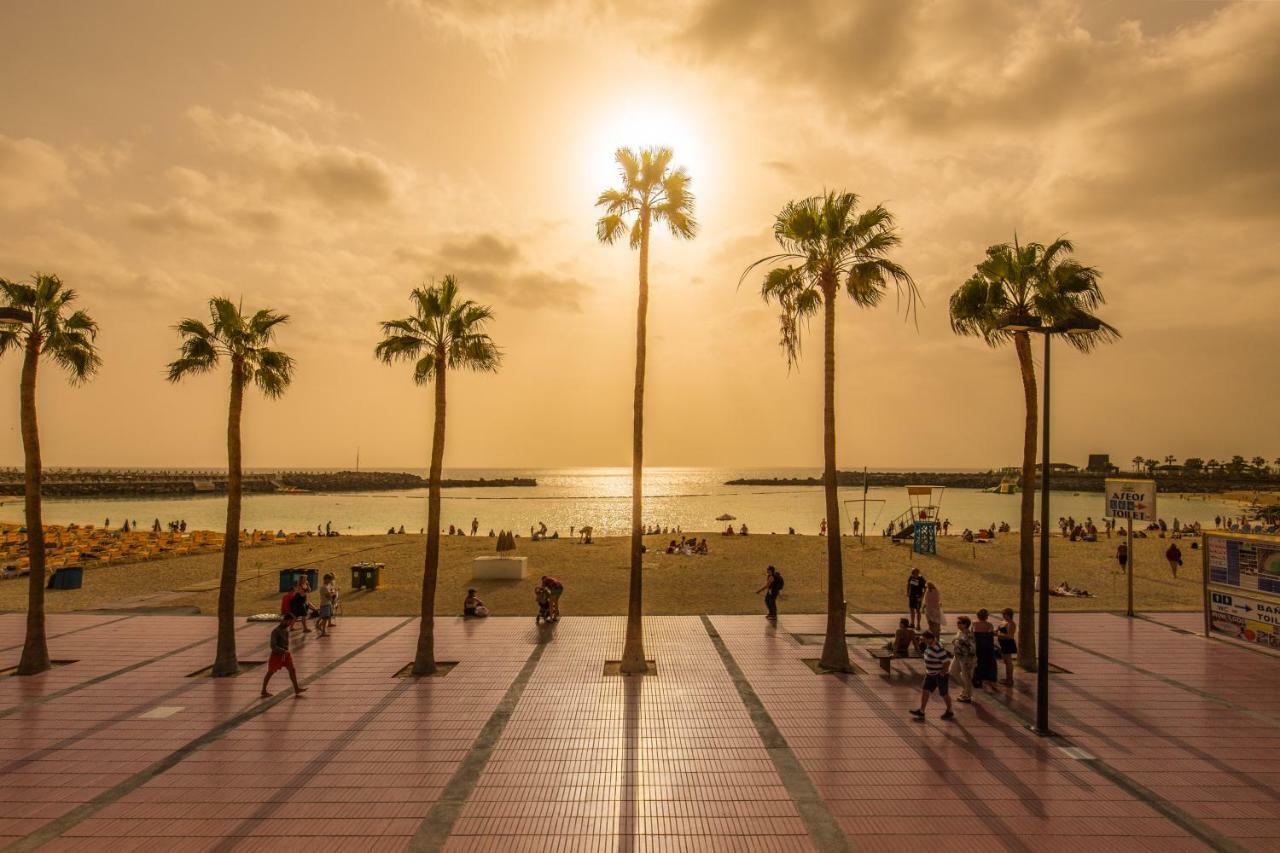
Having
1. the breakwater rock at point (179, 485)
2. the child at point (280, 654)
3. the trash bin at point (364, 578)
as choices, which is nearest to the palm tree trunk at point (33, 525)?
the child at point (280, 654)

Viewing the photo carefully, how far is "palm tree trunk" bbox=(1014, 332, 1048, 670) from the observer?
16016 millimetres

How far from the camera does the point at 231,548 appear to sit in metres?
15.8

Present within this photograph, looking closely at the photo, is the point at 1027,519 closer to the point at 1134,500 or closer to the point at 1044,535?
the point at 1044,535

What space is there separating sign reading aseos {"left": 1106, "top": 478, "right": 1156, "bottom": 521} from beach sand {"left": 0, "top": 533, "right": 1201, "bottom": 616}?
13.1 feet

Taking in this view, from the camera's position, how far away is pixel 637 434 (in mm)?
16750

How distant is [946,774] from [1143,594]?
70.8 feet

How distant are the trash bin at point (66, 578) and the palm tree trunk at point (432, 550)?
801 inches

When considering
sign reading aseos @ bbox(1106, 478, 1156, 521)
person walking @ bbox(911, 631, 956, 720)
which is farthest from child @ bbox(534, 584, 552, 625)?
sign reading aseos @ bbox(1106, 478, 1156, 521)

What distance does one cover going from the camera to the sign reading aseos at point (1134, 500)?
67.8 feet

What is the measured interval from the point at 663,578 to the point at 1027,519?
16.3 m

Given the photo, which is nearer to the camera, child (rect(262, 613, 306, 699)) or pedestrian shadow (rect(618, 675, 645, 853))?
pedestrian shadow (rect(618, 675, 645, 853))

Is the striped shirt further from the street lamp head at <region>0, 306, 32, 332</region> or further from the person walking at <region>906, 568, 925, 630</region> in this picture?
the street lamp head at <region>0, 306, 32, 332</region>

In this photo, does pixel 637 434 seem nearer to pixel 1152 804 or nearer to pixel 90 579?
pixel 1152 804

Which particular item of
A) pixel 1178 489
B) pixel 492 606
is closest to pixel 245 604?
pixel 492 606
